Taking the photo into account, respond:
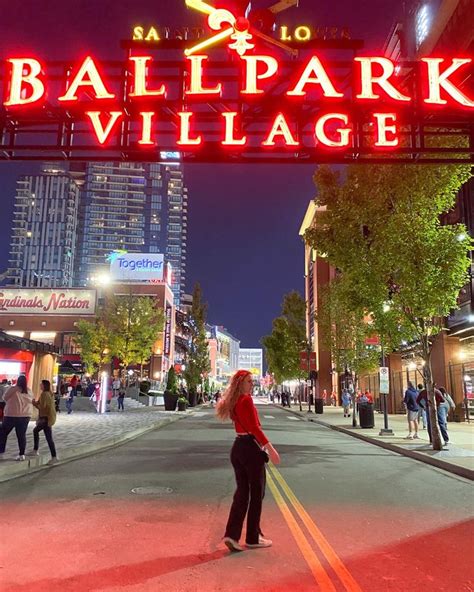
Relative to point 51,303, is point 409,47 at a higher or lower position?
higher

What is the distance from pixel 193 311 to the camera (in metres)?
55.2

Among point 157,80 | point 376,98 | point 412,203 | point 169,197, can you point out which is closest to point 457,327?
point 412,203

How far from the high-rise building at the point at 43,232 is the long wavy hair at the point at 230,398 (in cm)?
17365

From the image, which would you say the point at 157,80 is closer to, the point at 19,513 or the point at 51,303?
the point at 19,513

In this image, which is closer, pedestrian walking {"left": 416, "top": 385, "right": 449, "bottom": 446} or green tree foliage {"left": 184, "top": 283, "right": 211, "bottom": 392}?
pedestrian walking {"left": 416, "top": 385, "right": 449, "bottom": 446}

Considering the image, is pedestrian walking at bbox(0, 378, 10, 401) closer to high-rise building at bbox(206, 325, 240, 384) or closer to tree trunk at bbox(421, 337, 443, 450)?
tree trunk at bbox(421, 337, 443, 450)

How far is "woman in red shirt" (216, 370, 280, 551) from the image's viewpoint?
5.13m

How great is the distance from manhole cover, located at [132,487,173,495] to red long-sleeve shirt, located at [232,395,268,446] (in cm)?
384

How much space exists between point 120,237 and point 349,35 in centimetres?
17668

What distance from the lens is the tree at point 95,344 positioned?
57.8 metres

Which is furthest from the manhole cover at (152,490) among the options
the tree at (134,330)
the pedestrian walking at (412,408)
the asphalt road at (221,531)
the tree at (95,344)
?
the tree at (95,344)

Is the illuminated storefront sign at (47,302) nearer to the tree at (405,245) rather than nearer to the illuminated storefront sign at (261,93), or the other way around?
the tree at (405,245)

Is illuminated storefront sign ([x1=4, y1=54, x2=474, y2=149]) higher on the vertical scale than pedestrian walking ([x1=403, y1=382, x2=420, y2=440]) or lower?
higher

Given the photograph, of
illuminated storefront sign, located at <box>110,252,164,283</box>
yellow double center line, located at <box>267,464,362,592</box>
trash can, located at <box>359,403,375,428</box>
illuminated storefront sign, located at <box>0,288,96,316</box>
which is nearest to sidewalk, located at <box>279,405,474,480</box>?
trash can, located at <box>359,403,375,428</box>
